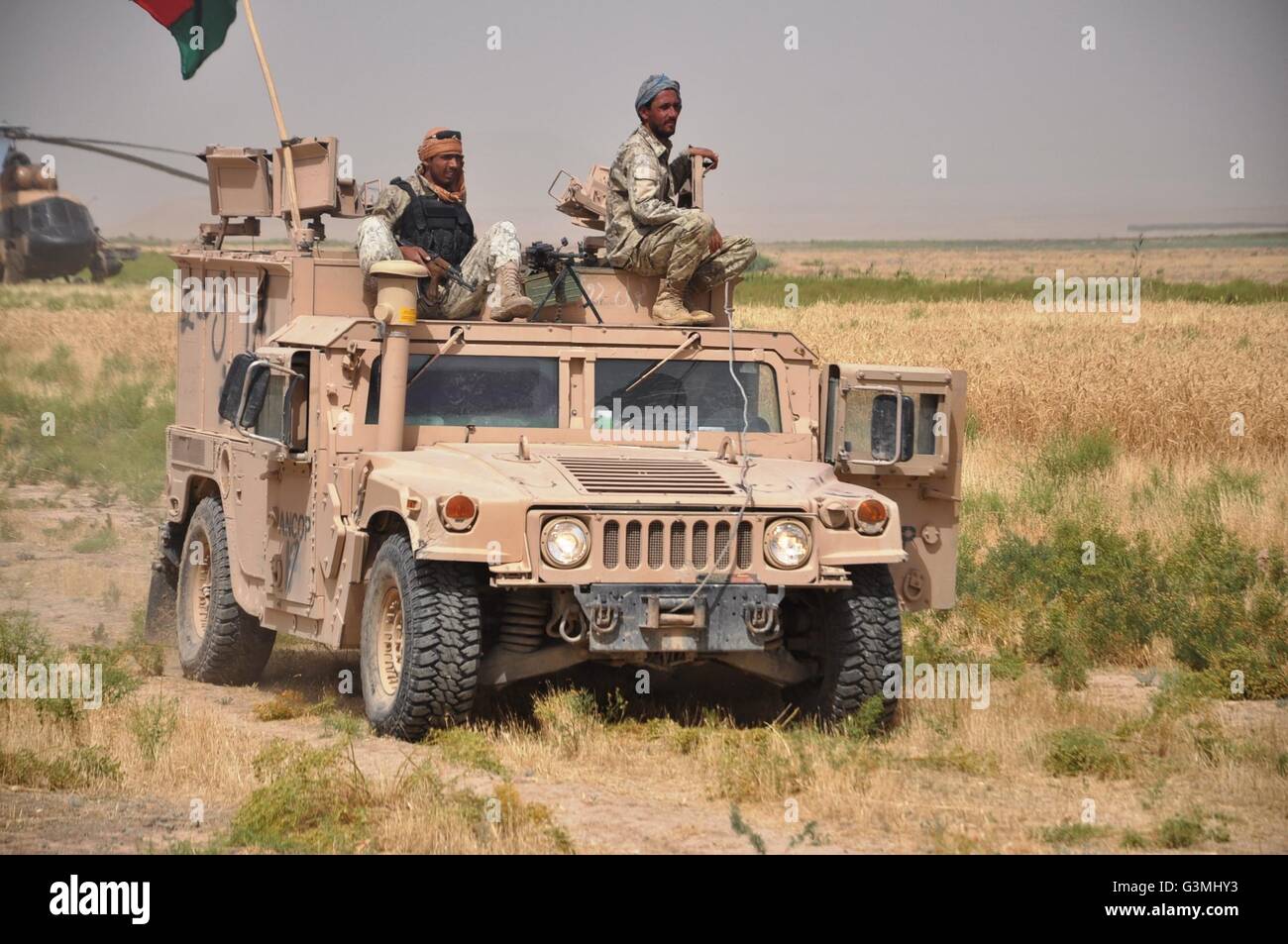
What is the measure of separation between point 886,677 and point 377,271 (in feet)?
10.1

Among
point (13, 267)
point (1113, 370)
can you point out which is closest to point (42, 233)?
point (13, 267)

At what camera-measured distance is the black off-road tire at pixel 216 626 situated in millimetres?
11375

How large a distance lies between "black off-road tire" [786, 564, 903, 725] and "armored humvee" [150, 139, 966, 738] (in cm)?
1

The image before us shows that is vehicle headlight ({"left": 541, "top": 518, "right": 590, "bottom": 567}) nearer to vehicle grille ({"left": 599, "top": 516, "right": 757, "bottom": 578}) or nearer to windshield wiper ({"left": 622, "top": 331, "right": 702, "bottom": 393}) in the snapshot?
vehicle grille ({"left": 599, "top": 516, "right": 757, "bottom": 578})

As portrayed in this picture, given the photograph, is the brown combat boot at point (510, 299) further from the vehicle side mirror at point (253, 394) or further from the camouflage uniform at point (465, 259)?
the vehicle side mirror at point (253, 394)

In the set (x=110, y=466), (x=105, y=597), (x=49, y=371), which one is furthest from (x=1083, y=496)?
(x=49, y=371)

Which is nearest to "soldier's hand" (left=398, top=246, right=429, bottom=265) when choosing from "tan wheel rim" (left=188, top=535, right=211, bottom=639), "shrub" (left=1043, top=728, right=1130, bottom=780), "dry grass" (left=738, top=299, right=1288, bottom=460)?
"tan wheel rim" (left=188, top=535, right=211, bottom=639)

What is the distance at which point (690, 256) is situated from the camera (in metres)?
10.8

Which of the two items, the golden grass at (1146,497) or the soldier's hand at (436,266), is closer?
the soldier's hand at (436,266)

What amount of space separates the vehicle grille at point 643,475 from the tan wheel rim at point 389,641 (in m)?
0.98

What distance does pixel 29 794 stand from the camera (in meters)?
8.08

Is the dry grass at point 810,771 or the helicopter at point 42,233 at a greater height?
the helicopter at point 42,233

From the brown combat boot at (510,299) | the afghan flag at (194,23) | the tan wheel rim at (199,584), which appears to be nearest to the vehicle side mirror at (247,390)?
the brown combat boot at (510,299)
